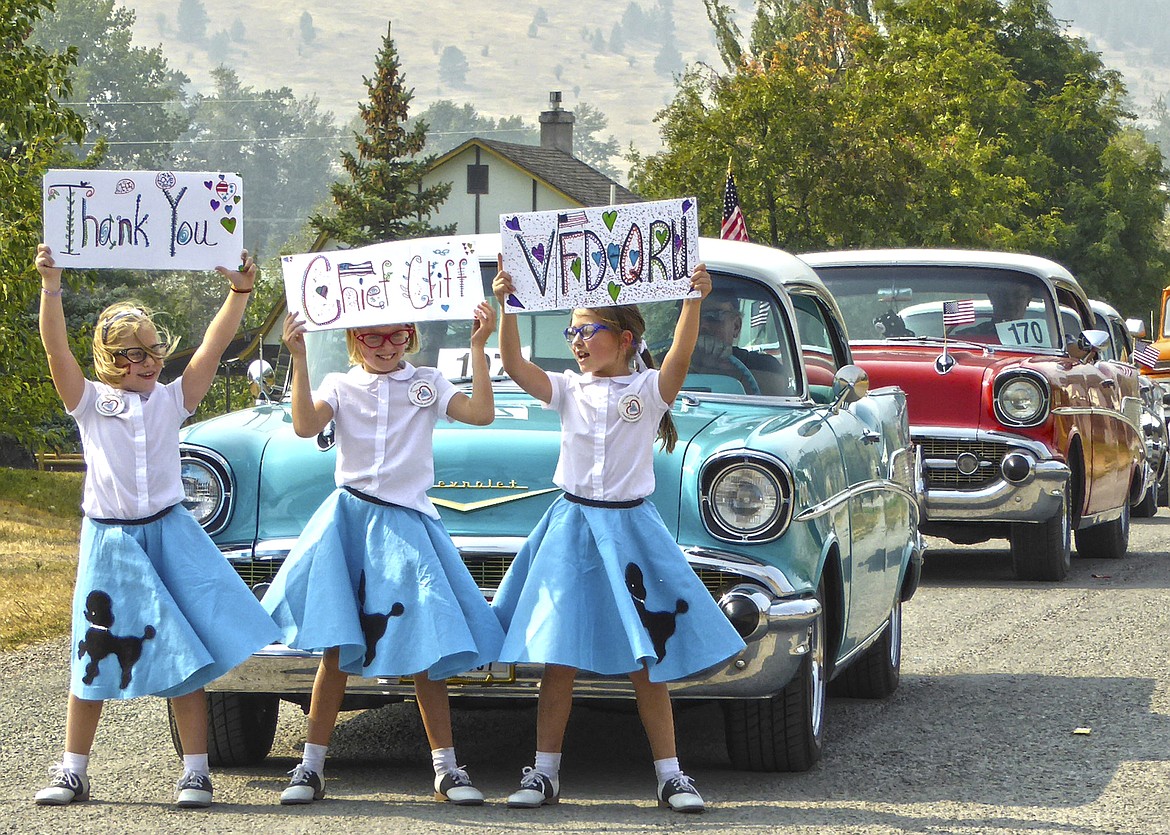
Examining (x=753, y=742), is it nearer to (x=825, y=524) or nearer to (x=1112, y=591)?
(x=825, y=524)

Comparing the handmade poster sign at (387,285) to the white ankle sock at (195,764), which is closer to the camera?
the white ankle sock at (195,764)

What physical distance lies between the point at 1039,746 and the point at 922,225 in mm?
28917

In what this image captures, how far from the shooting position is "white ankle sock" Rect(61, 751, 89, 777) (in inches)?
213

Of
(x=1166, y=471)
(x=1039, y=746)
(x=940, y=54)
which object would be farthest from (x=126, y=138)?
(x=1039, y=746)

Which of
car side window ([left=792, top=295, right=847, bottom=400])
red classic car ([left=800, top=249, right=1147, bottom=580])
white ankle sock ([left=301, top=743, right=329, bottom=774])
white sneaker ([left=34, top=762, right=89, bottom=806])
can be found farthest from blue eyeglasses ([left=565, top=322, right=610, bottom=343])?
red classic car ([left=800, top=249, right=1147, bottom=580])

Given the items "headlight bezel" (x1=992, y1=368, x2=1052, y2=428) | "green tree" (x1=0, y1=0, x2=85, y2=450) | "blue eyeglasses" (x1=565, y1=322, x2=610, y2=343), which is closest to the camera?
"blue eyeglasses" (x1=565, y1=322, x2=610, y2=343)

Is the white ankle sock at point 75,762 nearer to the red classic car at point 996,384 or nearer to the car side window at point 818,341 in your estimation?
the car side window at point 818,341

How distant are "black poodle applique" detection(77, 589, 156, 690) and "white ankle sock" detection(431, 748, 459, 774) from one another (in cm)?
87

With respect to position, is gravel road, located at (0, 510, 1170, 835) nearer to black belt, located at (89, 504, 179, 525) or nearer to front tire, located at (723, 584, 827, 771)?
front tire, located at (723, 584, 827, 771)

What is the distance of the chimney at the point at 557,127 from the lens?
59125 millimetres

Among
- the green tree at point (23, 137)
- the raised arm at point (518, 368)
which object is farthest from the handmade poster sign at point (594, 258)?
the green tree at point (23, 137)

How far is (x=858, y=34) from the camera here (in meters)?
46.2

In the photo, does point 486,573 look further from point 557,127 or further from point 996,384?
point 557,127

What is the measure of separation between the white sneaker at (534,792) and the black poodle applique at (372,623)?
55 cm
